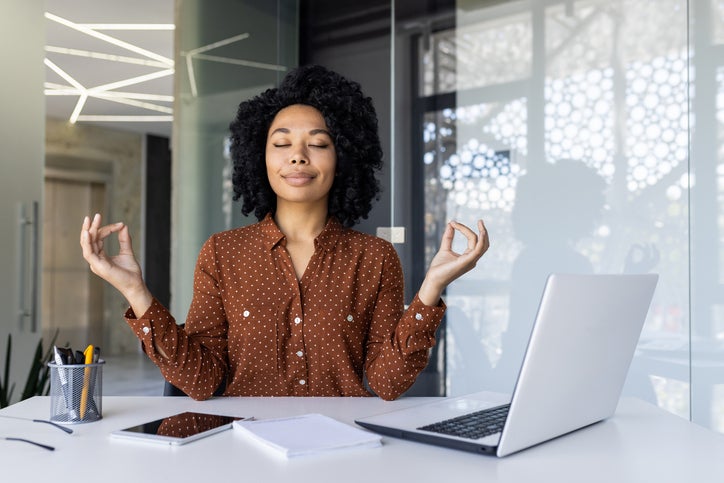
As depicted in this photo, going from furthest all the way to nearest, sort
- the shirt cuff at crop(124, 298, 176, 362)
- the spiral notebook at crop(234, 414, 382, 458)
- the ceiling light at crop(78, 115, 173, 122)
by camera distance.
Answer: the ceiling light at crop(78, 115, 173, 122) < the shirt cuff at crop(124, 298, 176, 362) < the spiral notebook at crop(234, 414, 382, 458)

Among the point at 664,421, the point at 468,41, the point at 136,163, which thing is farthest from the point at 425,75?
the point at 136,163

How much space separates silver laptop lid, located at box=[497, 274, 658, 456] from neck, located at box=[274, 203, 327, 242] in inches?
33.1

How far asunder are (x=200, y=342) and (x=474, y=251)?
0.72 metres

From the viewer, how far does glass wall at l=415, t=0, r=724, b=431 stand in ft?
8.97

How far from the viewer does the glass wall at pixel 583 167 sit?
2.73 m

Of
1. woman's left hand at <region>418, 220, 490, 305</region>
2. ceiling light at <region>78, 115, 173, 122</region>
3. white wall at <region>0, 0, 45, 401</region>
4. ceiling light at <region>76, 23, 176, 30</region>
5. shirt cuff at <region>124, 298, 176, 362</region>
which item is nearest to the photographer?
woman's left hand at <region>418, 220, 490, 305</region>

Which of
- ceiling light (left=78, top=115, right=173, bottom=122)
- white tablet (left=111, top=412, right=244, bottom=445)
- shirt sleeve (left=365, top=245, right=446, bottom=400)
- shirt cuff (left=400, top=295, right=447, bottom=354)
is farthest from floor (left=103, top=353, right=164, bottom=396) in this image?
white tablet (left=111, top=412, right=244, bottom=445)

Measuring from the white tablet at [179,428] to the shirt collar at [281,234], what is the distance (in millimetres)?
593

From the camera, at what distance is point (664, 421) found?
127 centimetres

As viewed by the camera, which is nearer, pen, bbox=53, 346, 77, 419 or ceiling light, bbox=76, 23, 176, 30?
pen, bbox=53, 346, 77, 419

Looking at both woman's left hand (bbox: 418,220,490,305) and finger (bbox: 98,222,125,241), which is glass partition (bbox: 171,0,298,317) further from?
woman's left hand (bbox: 418,220,490,305)

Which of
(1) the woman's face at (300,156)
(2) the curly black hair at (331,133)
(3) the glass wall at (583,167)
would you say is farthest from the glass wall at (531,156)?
(1) the woman's face at (300,156)

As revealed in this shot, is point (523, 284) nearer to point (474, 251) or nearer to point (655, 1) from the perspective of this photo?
point (655, 1)

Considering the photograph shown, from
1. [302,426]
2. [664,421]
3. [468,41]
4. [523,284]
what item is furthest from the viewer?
[468,41]
